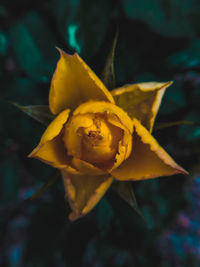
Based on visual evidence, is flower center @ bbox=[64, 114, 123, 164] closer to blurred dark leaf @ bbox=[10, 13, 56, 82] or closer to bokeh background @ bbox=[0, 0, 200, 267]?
bokeh background @ bbox=[0, 0, 200, 267]

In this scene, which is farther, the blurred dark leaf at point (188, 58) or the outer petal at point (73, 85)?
the blurred dark leaf at point (188, 58)

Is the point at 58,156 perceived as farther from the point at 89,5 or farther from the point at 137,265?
the point at 137,265

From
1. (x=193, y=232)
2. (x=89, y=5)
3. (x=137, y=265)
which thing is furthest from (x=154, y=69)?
(x=193, y=232)

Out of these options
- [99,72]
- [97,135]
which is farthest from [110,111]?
[99,72]

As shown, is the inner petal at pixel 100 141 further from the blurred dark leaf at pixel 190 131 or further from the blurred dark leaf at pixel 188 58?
the blurred dark leaf at pixel 188 58

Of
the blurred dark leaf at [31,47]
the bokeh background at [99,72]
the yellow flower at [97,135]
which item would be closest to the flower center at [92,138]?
the yellow flower at [97,135]
